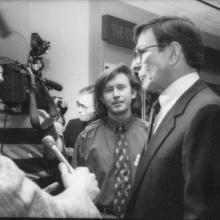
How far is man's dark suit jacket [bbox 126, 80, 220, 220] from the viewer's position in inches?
33.8

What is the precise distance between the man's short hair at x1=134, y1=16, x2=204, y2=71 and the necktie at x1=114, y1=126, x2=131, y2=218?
1.80ft

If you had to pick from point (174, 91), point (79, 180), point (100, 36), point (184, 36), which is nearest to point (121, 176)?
point (174, 91)

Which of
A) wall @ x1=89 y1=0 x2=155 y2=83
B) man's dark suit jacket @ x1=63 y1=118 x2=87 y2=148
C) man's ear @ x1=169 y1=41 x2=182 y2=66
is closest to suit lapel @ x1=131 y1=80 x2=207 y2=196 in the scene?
man's ear @ x1=169 y1=41 x2=182 y2=66

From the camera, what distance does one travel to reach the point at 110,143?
1.57 m

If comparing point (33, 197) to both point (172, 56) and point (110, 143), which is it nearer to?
point (172, 56)

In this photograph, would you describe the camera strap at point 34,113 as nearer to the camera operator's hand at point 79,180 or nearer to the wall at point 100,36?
the camera operator's hand at point 79,180

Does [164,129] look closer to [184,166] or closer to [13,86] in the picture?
[184,166]

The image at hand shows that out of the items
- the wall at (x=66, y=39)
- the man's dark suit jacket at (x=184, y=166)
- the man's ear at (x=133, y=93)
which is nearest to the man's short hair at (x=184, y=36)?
the man's dark suit jacket at (x=184, y=166)

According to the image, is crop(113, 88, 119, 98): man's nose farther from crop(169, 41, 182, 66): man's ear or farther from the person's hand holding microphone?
the person's hand holding microphone

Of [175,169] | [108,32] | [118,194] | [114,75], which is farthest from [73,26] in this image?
[175,169]

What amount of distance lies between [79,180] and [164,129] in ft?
1.09

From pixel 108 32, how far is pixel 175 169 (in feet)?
7.70

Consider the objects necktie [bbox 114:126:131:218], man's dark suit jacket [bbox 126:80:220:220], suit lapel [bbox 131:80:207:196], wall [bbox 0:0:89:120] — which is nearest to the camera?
man's dark suit jacket [bbox 126:80:220:220]

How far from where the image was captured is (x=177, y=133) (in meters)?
0.96
